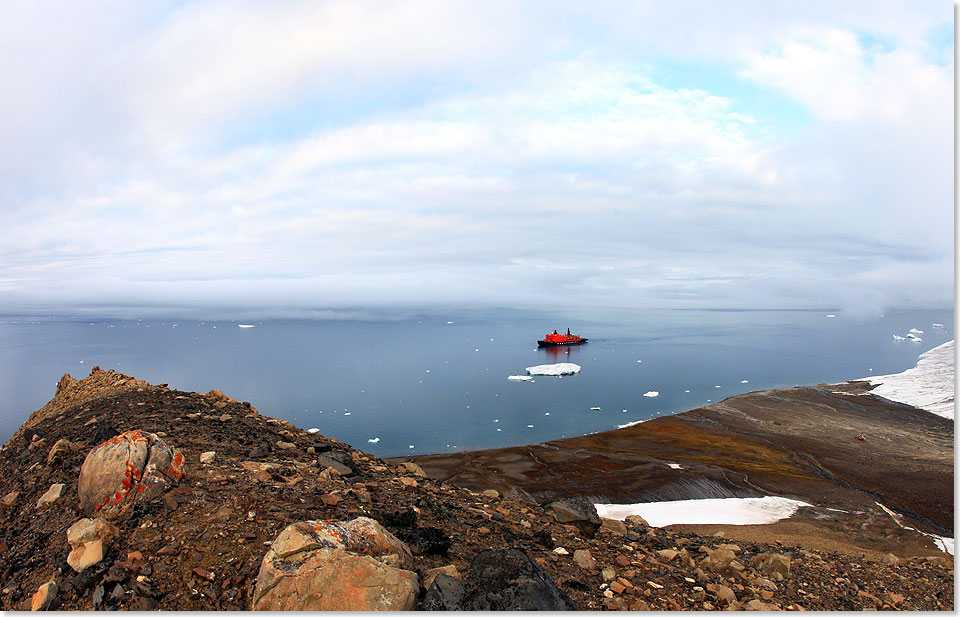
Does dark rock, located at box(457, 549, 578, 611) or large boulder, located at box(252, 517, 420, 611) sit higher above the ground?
large boulder, located at box(252, 517, 420, 611)

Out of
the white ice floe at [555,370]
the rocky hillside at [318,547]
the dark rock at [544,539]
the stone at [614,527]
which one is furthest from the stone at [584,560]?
the white ice floe at [555,370]

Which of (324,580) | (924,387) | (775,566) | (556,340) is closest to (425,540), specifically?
(324,580)

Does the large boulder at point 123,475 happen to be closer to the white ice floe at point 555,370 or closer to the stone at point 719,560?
the stone at point 719,560

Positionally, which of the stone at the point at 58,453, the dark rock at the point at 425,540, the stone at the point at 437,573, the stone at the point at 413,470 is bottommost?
the stone at the point at 413,470

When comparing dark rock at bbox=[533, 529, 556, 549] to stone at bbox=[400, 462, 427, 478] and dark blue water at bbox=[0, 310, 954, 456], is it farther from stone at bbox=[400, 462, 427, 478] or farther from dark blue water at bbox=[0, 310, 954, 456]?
dark blue water at bbox=[0, 310, 954, 456]

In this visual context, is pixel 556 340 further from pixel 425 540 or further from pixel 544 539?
pixel 425 540

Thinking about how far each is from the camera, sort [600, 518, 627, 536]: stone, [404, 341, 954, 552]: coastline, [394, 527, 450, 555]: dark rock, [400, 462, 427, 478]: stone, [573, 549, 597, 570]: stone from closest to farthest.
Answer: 1. [394, 527, 450, 555]: dark rock
2. [573, 549, 597, 570]: stone
3. [600, 518, 627, 536]: stone
4. [400, 462, 427, 478]: stone
5. [404, 341, 954, 552]: coastline

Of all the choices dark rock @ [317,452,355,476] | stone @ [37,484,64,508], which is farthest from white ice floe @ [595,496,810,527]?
stone @ [37,484,64,508]
